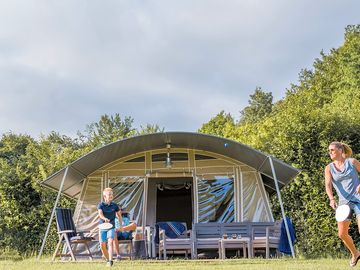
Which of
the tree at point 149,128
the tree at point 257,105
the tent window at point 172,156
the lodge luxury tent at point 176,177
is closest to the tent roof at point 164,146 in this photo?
the lodge luxury tent at point 176,177

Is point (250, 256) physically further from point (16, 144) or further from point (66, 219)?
point (16, 144)

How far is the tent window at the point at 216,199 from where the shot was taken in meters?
10.1

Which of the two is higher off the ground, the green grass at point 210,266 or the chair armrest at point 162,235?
the chair armrest at point 162,235

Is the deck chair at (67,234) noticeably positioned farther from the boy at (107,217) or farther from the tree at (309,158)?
the tree at (309,158)

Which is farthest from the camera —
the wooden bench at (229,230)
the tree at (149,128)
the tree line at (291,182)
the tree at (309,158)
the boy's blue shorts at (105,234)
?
the tree at (149,128)

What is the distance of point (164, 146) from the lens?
10219mm

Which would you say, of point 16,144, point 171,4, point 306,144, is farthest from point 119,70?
point 16,144

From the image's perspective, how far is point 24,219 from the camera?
37.7 feet

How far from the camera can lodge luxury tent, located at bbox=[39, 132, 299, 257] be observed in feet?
32.8

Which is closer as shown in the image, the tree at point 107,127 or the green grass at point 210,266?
the green grass at point 210,266

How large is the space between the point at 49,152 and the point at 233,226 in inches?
257

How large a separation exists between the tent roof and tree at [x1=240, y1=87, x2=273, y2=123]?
27.6 meters

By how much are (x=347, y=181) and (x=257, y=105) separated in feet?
112

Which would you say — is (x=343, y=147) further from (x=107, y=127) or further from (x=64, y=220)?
(x=107, y=127)
